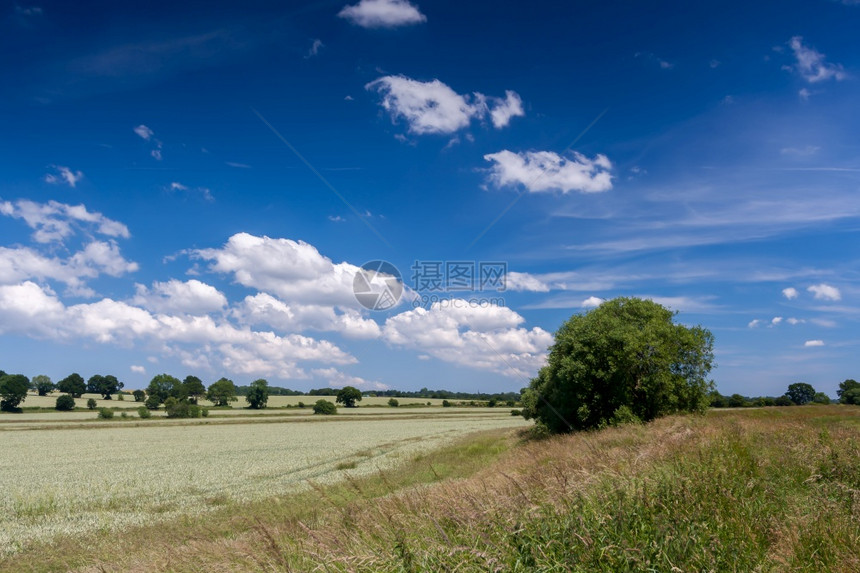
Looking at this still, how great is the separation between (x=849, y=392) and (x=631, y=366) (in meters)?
83.0

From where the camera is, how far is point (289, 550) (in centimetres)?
686

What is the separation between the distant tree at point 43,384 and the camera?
14738 centimetres

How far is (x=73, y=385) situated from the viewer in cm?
13525

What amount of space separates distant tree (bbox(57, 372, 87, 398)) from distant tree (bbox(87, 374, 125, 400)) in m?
9.82

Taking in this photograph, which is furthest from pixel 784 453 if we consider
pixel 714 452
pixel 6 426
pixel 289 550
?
pixel 6 426

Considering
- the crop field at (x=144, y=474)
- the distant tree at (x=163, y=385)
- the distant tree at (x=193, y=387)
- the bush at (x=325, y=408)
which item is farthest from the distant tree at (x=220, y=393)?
the crop field at (x=144, y=474)

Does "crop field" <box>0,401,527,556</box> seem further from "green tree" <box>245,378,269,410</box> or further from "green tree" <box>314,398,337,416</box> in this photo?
"green tree" <box>245,378,269,410</box>

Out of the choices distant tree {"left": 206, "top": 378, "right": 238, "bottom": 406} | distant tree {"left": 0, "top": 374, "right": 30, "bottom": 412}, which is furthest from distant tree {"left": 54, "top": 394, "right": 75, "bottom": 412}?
distant tree {"left": 206, "top": 378, "right": 238, "bottom": 406}

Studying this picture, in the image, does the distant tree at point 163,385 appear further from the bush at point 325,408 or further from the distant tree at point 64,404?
the bush at point 325,408

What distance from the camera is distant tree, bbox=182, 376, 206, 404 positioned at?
13325 centimetres

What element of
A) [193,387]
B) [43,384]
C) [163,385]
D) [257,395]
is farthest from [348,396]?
[43,384]

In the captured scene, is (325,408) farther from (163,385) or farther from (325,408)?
(163,385)

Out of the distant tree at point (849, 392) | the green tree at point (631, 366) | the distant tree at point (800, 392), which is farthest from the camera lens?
the distant tree at point (800, 392)

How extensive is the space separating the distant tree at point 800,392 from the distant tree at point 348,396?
367 feet
